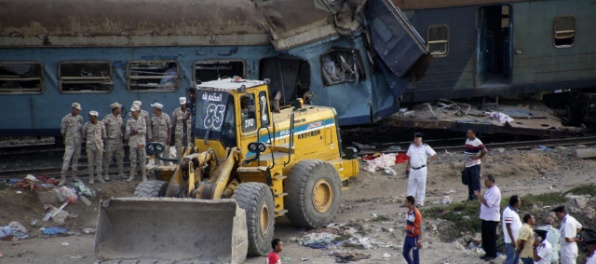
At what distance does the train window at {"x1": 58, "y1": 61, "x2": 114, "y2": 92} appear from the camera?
62.9 ft

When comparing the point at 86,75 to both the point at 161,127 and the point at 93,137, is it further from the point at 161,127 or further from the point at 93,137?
the point at 161,127

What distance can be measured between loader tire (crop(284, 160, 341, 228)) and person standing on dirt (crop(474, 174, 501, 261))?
95.4 inches

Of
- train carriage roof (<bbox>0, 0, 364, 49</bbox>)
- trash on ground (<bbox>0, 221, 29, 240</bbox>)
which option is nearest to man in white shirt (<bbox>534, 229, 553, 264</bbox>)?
train carriage roof (<bbox>0, 0, 364, 49</bbox>)

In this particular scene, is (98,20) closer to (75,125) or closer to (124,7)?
(124,7)

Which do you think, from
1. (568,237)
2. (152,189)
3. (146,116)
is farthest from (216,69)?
(568,237)

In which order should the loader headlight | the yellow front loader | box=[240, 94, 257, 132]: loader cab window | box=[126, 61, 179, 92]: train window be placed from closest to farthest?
the yellow front loader
the loader headlight
box=[240, 94, 257, 132]: loader cab window
box=[126, 61, 179, 92]: train window

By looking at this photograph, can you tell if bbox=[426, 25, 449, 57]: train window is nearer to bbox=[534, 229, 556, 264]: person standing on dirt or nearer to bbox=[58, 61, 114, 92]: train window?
bbox=[58, 61, 114, 92]: train window

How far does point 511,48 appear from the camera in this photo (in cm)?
2184

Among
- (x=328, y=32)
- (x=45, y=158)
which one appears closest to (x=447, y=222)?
(x=328, y=32)

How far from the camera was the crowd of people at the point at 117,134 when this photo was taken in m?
17.8

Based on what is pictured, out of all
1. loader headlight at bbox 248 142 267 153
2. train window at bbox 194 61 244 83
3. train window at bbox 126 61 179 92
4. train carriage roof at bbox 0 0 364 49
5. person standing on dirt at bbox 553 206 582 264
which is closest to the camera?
person standing on dirt at bbox 553 206 582 264

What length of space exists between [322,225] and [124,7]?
20.2ft

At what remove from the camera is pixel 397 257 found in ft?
47.8

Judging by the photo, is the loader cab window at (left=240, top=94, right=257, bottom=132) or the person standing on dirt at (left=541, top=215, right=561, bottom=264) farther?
the loader cab window at (left=240, top=94, right=257, bottom=132)
